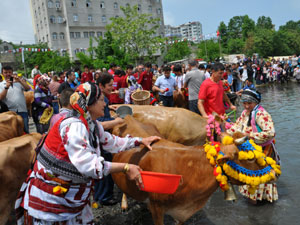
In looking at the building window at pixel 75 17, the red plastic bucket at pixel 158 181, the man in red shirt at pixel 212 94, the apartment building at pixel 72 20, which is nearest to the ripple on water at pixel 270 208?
the man in red shirt at pixel 212 94

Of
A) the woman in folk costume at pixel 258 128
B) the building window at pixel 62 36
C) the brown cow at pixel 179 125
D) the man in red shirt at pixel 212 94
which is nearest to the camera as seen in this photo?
the woman in folk costume at pixel 258 128

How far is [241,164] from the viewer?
9.74 ft

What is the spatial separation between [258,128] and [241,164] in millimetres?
1402

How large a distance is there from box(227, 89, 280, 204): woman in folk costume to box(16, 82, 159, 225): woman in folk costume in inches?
96.4

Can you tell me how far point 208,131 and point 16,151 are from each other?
129 inches

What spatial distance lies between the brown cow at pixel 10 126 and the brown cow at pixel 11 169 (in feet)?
4.41

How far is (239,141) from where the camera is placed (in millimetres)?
2881

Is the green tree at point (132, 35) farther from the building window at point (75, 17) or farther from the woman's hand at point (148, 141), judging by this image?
the woman's hand at point (148, 141)

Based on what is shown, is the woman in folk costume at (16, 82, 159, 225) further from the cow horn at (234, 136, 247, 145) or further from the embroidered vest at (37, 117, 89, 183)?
the cow horn at (234, 136, 247, 145)

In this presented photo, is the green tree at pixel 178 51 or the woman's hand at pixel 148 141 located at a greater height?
the green tree at pixel 178 51

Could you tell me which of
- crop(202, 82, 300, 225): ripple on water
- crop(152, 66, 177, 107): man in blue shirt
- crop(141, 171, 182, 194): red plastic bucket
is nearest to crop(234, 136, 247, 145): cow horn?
crop(141, 171, 182, 194): red plastic bucket

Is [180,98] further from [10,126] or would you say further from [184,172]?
[184,172]

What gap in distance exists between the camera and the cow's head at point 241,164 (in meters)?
2.92

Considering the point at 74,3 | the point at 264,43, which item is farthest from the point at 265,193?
the point at 264,43
